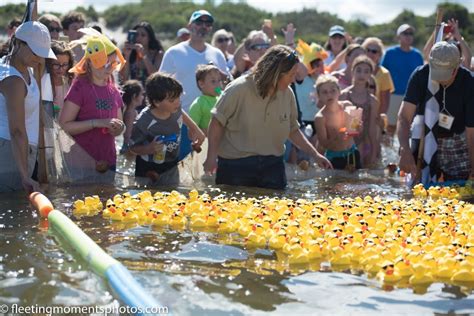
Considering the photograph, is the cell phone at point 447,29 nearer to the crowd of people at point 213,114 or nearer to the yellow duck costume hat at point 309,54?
the crowd of people at point 213,114

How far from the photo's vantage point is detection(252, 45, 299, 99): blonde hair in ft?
31.3

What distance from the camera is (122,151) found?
43.6 feet

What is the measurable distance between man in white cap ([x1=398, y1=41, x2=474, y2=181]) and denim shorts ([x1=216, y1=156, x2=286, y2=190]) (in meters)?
1.70

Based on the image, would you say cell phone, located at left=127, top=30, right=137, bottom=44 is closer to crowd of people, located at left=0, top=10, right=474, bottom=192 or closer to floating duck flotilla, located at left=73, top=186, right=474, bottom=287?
crowd of people, located at left=0, top=10, right=474, bottom=192

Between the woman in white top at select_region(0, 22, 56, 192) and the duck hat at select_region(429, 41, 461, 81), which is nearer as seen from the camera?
the woman in white top at select_region(0, 22, 56, 192)

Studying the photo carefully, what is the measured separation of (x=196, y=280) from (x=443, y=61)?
5088 mm

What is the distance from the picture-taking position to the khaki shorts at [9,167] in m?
8.95

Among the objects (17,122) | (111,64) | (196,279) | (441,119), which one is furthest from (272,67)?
(196,279)

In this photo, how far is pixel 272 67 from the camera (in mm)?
9562

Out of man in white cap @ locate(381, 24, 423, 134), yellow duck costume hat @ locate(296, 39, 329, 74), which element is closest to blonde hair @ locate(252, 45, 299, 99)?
yellow duck costume hat @ locate(296, 39, 329, 74)

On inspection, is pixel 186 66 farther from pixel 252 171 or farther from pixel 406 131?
pixel 406 131

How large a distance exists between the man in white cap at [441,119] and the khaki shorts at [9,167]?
4517 millimetres

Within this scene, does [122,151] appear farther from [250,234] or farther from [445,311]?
[445,311]

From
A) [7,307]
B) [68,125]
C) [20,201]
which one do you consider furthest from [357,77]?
[7,307]
